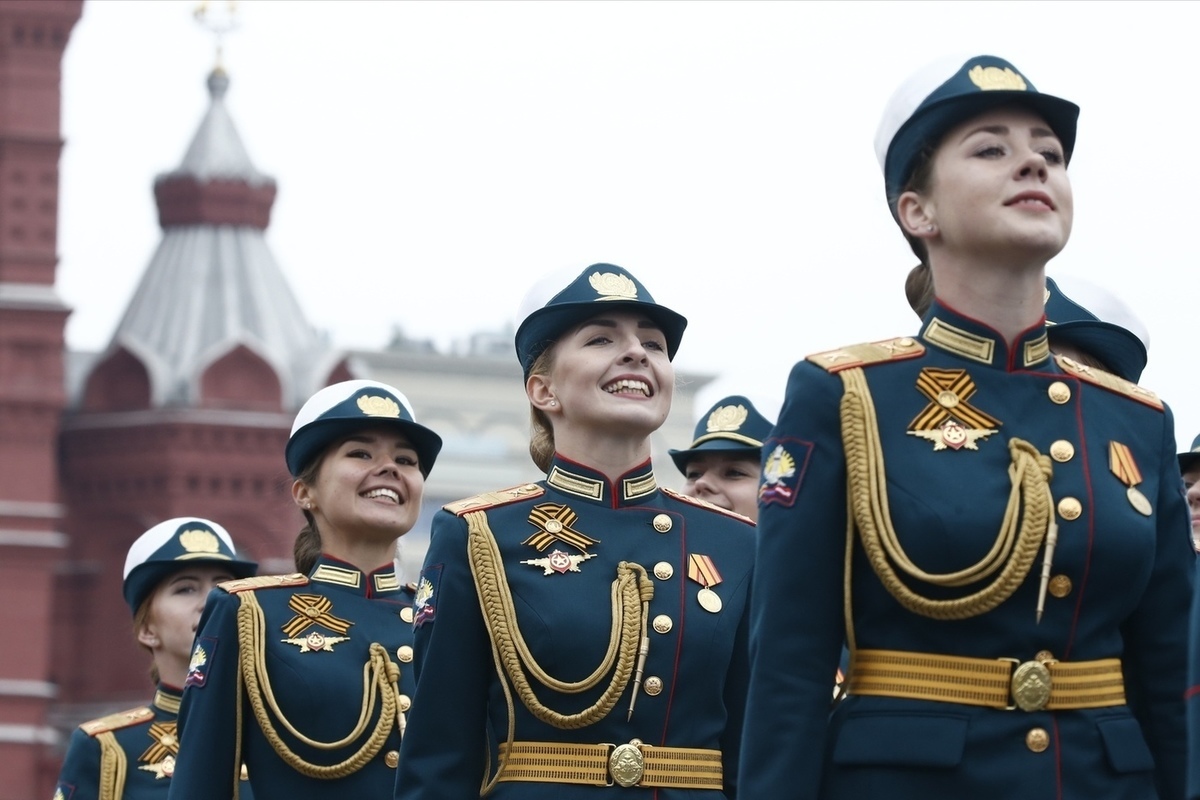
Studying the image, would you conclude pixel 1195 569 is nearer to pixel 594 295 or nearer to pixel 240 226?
pixel 594 295

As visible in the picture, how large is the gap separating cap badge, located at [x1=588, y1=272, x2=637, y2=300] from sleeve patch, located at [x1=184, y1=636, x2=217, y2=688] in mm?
1900

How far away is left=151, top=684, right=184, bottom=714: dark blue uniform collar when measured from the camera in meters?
9.62

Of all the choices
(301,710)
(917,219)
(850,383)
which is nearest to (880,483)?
(850,383)

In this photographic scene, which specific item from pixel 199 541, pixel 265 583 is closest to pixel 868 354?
pixel 265 583

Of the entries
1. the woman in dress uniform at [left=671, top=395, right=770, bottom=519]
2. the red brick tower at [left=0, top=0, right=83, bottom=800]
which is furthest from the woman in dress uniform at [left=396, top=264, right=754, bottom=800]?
the red brick tower at [left=0, top=0, right=83, bottom=800]

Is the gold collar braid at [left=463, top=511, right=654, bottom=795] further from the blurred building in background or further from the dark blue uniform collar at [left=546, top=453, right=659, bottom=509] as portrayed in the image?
the blurred building in background

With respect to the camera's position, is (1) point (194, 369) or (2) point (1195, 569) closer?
(2) point (1195, 569)

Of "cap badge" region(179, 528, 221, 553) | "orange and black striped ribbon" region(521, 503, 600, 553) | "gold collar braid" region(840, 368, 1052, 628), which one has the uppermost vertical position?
"gold collar braid" region(840, 368, 1052, 628)

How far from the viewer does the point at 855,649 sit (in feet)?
15.0

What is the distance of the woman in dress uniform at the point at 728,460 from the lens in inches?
336

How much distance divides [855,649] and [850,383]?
431 millimetres

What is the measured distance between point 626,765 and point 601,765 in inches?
2.1

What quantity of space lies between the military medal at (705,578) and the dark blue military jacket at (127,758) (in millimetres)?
3771

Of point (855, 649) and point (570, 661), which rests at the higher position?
point (855, 649)
